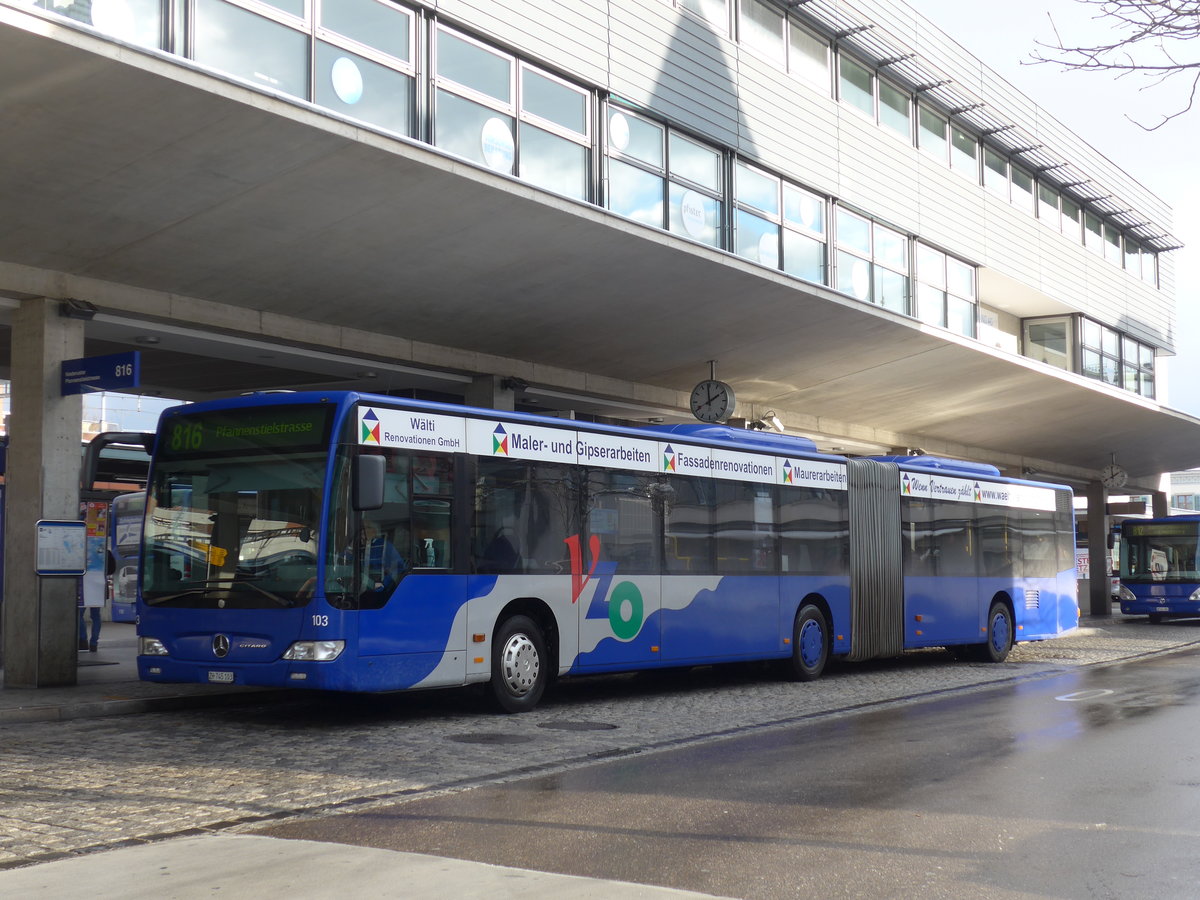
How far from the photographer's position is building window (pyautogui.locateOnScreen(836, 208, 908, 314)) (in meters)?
23.5

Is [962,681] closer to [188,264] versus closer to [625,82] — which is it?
[625,82]

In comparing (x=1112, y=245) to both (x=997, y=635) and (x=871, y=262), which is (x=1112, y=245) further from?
(x=997, y=635)

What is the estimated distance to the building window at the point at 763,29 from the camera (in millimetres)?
21594

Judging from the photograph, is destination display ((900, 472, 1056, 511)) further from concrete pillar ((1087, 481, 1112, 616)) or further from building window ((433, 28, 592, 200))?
concrete pillar ((1087, 481, 1112, 616))

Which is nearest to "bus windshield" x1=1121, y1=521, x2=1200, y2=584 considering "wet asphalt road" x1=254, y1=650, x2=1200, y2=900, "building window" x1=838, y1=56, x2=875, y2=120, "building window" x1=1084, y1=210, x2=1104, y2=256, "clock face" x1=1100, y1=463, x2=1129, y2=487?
"clock face" x1=1100, y1=463, x2=1129, y2=487

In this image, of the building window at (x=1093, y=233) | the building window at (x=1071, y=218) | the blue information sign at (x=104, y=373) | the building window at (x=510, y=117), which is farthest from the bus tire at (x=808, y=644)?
the building window at (x=1093, y=233)

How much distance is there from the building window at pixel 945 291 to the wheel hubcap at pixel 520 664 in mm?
15020

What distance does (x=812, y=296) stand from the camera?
68.8ft

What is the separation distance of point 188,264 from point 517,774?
329 inches

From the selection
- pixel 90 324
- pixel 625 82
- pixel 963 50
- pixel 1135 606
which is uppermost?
pixel 963 50

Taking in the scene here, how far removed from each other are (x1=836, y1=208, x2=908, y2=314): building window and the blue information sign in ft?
43.1

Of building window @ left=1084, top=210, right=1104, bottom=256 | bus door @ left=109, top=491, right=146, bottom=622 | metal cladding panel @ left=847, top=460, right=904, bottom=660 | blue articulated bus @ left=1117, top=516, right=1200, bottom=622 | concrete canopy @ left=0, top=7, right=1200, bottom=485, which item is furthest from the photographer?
blue articulated bus @ left=1117, top=516, right=1200, bottom=622

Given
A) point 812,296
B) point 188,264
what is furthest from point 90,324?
point 812,296

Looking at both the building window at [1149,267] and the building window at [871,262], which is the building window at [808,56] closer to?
the building window at [871,262]
